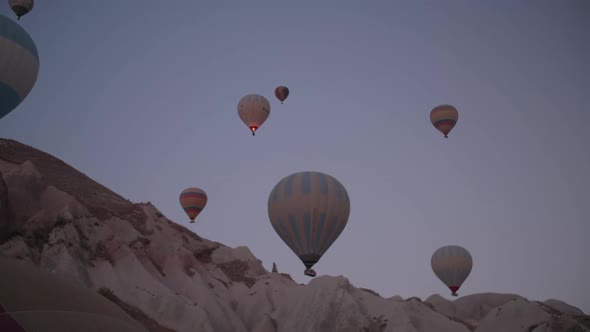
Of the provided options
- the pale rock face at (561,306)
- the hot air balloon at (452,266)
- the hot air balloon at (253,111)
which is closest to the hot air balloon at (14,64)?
the hot air balloon at (253,111)

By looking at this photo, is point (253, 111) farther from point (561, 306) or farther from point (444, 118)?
point (561, 306)

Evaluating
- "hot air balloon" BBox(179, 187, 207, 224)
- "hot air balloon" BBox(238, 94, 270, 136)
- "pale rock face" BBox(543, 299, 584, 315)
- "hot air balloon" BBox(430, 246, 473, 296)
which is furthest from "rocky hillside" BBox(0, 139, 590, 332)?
"pale rock face" BBox(543, 299, 584, 315)

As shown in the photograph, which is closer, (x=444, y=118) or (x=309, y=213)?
(x=309, y=213)

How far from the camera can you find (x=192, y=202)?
5050cm

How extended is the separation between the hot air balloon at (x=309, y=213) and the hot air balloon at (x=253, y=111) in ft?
48.7

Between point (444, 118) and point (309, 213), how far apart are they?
21948 millimetres

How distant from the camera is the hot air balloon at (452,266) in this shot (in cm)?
5114

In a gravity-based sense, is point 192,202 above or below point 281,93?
below

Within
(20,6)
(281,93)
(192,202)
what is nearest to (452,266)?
(281,93)

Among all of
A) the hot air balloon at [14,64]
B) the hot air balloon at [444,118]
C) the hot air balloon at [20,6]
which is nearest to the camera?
the hot air balloon at [14,64]

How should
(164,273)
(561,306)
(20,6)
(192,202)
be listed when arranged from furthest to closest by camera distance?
(561,306)
(192,202)
(20,6)
(164,273)

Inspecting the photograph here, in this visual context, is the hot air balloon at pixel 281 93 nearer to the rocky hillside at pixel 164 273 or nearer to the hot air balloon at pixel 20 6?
the rocky hillside at pixel 164 273

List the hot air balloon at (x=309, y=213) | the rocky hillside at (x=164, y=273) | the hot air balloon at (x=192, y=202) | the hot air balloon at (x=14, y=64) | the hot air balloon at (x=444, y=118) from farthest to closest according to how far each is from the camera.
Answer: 1. the hot air balloon at (x=192, y=202)
2. the hot air balloon at (x=444, y=118)
3. the rocky hillside at (x=164, y=273)
4. the hot air balloon at (x=309, y=213)
5. the hot air balloon at (x=14, y=64)

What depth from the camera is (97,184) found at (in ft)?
162
